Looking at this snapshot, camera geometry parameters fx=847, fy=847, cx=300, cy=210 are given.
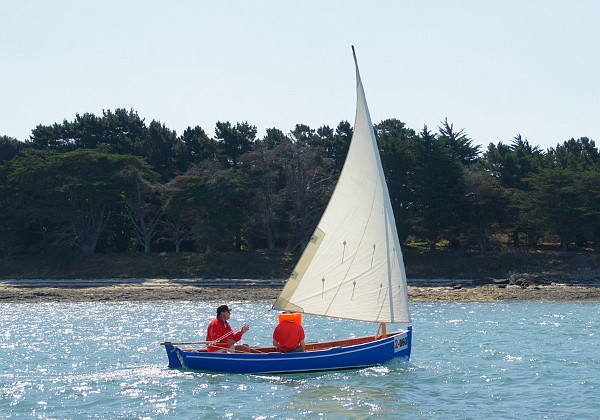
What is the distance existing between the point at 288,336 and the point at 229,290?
27045 mm

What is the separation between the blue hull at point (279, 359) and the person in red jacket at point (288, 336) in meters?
0.27

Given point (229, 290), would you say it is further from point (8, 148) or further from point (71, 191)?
point (8, 148)

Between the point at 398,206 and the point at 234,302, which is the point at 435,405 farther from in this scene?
the point at 398,206

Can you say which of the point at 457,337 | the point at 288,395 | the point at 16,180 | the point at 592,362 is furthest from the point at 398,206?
the point at 288,395

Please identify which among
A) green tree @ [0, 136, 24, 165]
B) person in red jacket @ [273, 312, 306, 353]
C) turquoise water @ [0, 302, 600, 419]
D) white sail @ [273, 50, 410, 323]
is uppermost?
green tree @ [0, 136, 24, 165]

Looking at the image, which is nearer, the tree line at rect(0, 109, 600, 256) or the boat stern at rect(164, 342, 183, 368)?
the boat stern at rect(164, 342, 183, 368)

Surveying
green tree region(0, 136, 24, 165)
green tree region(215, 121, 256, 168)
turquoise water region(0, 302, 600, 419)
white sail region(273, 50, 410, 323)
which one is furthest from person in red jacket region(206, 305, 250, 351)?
green tree region(0, 136, 24, 165)

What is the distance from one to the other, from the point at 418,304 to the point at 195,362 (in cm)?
2132

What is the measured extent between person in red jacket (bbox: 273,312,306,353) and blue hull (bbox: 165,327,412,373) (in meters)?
0.27

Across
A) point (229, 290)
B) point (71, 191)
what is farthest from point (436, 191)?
point (71, 191)

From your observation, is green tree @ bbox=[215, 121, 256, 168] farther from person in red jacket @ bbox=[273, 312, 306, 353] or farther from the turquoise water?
person in red jacket @ bbox=[273, 312, 306, 353]

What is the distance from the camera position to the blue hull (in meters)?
19.3

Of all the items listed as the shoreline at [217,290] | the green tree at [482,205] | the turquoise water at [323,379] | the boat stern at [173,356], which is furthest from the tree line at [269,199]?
the boat stern at [173,356]

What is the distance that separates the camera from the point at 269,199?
186ft
